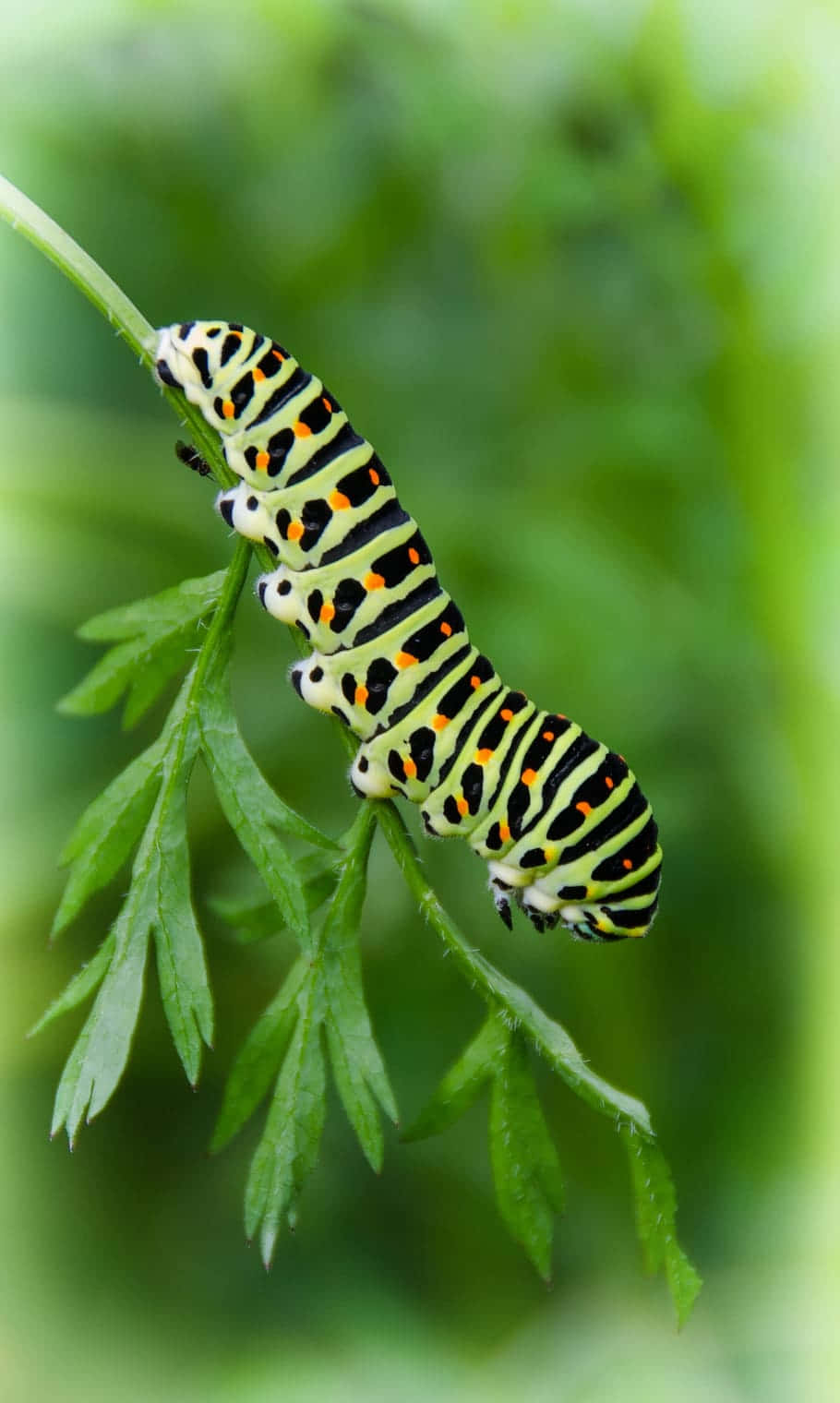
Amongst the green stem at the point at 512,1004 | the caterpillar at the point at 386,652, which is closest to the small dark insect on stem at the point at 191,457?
the caterpillar at the point at 386,652

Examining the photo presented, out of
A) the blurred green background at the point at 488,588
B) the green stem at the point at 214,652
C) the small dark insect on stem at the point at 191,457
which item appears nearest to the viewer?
the green stem at the point at 214,652

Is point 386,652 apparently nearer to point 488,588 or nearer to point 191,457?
point 191,457

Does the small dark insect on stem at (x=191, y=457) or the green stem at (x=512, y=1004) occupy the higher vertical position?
the small dark insect on stem at (x=191, y=457)

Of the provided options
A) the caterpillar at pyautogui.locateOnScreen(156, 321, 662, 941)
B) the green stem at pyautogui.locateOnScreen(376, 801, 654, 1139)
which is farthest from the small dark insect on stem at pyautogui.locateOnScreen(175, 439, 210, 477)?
the green stem at pyautogui.locateOnScreen(376, 801, 654, 1139)

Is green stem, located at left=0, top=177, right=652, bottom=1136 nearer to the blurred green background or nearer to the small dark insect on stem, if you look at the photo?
the small dark insect on stem

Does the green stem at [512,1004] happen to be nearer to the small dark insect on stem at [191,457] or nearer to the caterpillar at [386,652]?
the caterpillar at [386,652]

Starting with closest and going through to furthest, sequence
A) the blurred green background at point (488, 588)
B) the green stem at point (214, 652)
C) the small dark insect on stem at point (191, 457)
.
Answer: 1. the green stem at point (214, 652)
2. the small dark insect on stem at point (191, 457)
3. the blurred green background at point (488, 588)

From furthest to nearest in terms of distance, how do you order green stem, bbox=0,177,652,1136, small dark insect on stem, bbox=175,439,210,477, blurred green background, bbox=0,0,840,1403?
blurred green background, bbox=0,0,840,1403
small dark insect on stem, bbox=175,439,210,477
green stem, bbox=0,177,652,1136

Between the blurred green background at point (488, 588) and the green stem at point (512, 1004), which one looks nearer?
the green stem at point (512, 1004)

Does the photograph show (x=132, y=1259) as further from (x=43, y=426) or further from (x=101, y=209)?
(x=101, y=209)
